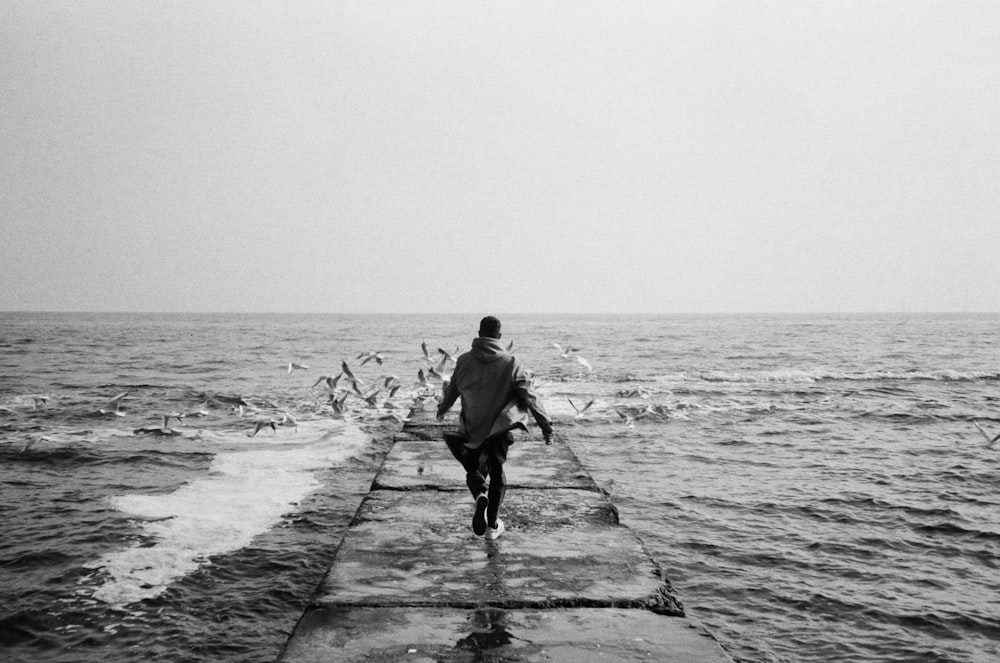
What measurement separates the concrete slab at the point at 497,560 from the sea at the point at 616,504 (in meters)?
1.01

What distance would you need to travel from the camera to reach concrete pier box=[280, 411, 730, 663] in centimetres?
384

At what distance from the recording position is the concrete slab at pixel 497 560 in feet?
14.9

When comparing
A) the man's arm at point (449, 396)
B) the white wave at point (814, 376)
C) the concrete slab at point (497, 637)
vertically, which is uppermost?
the man's arm at point (449, 396)

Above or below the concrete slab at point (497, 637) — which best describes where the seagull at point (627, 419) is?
below

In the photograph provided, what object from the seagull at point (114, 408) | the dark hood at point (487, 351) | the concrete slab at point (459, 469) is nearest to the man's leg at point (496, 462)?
the dark hood at point (487, 351)

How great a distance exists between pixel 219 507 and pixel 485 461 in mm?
5239

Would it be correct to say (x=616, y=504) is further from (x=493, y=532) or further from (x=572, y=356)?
(x=572, y=356)

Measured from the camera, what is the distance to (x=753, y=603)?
6332mm

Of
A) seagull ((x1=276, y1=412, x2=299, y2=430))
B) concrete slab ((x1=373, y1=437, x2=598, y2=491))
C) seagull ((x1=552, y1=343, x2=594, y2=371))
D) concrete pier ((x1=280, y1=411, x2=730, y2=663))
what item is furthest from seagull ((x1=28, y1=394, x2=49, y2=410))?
concrete pier ((x1=280, y1=411, x2=730, y2=663))

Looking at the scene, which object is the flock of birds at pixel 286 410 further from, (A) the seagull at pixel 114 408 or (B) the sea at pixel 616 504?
(B) the sea at pixel 616 504

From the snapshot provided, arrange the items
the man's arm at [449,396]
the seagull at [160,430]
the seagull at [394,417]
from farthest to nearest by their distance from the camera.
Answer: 1. the seagull at [394,417]
2. the seagull at [160,430]
3. the man's arm at [449,396]

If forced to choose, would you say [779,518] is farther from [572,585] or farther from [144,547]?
[144,547]

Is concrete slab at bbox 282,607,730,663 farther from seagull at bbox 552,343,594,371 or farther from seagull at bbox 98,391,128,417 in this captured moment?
seagull at bbox 98,391,128,417

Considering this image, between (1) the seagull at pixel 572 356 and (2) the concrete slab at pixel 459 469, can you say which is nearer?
(2) the concrete slab at pixel 459 469
